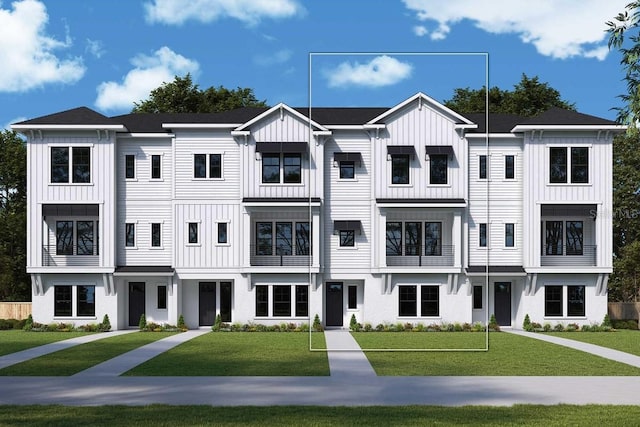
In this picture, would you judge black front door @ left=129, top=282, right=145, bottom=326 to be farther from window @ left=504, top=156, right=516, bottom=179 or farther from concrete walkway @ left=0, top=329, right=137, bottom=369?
window @ left=504, top=156, right=516, bottom=179

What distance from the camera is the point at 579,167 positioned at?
36.5 meters

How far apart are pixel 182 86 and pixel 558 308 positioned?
105 ft

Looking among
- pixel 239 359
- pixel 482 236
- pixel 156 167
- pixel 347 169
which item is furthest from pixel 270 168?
pixel 239 359

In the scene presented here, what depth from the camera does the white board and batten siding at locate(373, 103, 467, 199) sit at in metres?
36.5

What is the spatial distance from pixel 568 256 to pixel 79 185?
82.2ft

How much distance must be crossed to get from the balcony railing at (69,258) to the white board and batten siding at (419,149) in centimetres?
1473

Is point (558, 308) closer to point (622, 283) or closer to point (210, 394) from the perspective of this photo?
point (622, 283)

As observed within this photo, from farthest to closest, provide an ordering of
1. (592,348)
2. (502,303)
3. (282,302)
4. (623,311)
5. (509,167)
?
(623,311), (502,303), (509,167), (282,302), (592,348)

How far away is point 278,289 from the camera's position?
3675 cm

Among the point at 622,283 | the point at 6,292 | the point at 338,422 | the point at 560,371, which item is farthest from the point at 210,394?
the point at 622,283

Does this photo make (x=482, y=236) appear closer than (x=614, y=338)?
No

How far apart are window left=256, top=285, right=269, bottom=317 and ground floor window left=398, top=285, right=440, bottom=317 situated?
6.73 metres

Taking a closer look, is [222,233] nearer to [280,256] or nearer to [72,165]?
[280,256]

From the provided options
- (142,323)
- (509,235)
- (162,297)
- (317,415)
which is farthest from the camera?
(162,297)
